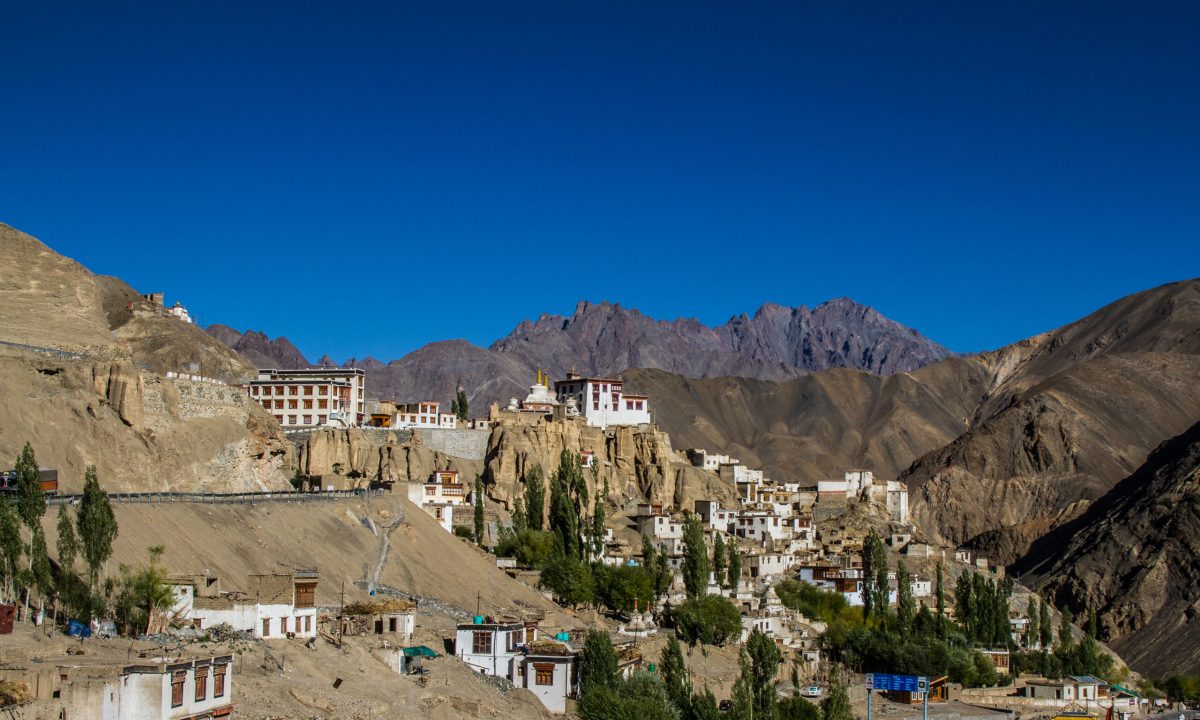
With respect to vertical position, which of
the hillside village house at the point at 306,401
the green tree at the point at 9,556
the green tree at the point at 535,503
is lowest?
the green tree at the point at 9,556

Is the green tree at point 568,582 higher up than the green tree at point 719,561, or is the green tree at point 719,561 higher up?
the green tree at point 719,561

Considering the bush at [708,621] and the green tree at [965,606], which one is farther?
the green tree at [965,606]

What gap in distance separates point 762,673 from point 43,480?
26702 millimetres

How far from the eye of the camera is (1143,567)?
109812mm

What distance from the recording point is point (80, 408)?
62188 mm

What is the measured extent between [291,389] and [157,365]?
663 inches

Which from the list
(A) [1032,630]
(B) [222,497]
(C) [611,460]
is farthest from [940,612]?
(B) [222,497]

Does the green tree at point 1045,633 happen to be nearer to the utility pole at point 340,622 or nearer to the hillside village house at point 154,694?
the utility pole at point 340,622

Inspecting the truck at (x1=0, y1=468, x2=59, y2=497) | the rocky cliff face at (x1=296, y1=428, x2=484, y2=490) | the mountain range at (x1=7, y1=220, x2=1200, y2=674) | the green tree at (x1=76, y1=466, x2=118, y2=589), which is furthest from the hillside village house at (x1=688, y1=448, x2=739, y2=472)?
the green tree at (x1=76, y1=466, x2=118, y2=589)

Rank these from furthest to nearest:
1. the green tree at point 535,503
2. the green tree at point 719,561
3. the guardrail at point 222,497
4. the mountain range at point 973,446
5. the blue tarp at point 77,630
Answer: the green tree at point 719,561 → the green tree at point 535,503 → the mountain range at point 973,446 → the guardrail at point 222,497 → the blue tarp at point 77,630

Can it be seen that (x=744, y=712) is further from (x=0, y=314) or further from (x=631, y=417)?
(x=631, y=417)

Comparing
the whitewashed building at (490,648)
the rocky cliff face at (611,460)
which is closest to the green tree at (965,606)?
the rocky cliff face at (611,460)

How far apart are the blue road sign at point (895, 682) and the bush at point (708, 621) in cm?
622

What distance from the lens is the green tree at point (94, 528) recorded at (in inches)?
1559
